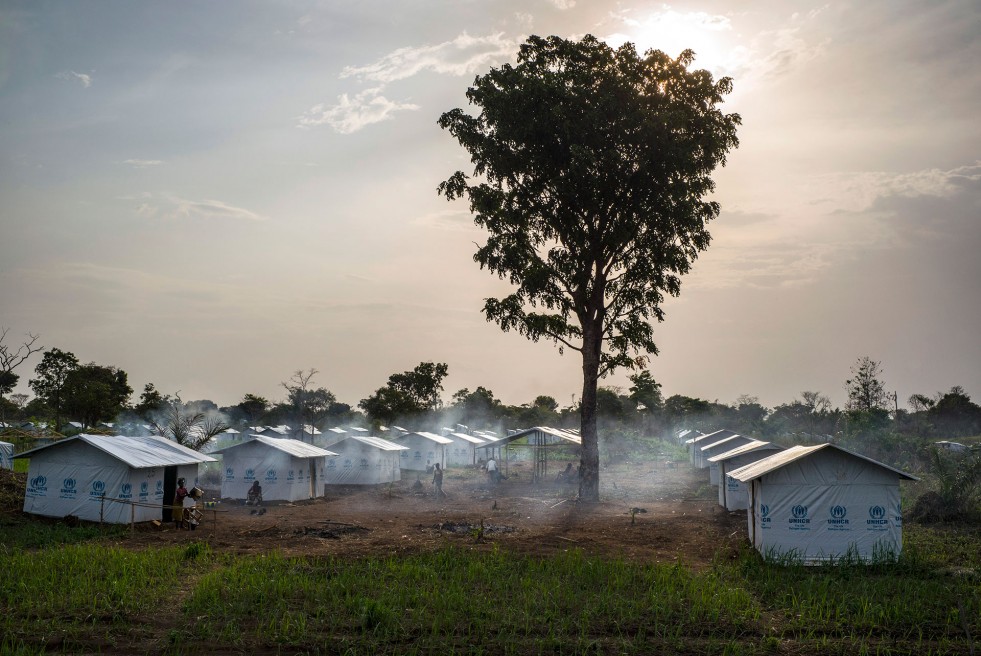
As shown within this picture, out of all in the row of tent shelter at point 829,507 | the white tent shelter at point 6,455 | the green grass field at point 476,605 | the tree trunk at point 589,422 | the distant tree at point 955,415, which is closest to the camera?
the green grass field at point 476,605

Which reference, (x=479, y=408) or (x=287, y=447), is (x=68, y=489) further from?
(x=479, y=408)

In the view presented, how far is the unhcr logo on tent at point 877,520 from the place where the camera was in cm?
1786

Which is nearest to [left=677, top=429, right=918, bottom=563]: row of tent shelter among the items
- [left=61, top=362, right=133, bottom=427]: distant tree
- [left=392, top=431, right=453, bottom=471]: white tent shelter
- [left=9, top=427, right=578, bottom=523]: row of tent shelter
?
[left=9, top=427, right=578, bottom=523]: row of tent shelter

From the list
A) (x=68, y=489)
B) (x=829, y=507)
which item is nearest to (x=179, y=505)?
(x=68, y=489)

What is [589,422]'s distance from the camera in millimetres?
30344

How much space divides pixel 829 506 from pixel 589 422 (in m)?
13.0

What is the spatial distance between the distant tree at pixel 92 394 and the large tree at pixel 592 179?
4213 centimetres

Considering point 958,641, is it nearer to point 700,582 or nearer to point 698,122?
point 700,582

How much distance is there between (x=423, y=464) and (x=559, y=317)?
29402 millimetres

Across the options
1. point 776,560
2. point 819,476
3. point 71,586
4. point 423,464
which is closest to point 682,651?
point 776,560

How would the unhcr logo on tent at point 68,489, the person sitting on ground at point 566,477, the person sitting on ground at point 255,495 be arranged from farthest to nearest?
the person sitting on ground at point 566,477 → the person sitting on ground at point 255,495 → the unhcr logo on tent at point 68,489

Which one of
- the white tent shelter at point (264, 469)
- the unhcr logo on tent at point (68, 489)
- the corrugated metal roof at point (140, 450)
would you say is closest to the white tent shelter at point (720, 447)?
the white tent shelter at point (264, 469)

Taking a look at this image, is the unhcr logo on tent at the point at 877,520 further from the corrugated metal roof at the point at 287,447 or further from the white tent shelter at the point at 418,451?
the white tent shelter at the point at 418,451

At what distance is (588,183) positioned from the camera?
2919 centimetres
